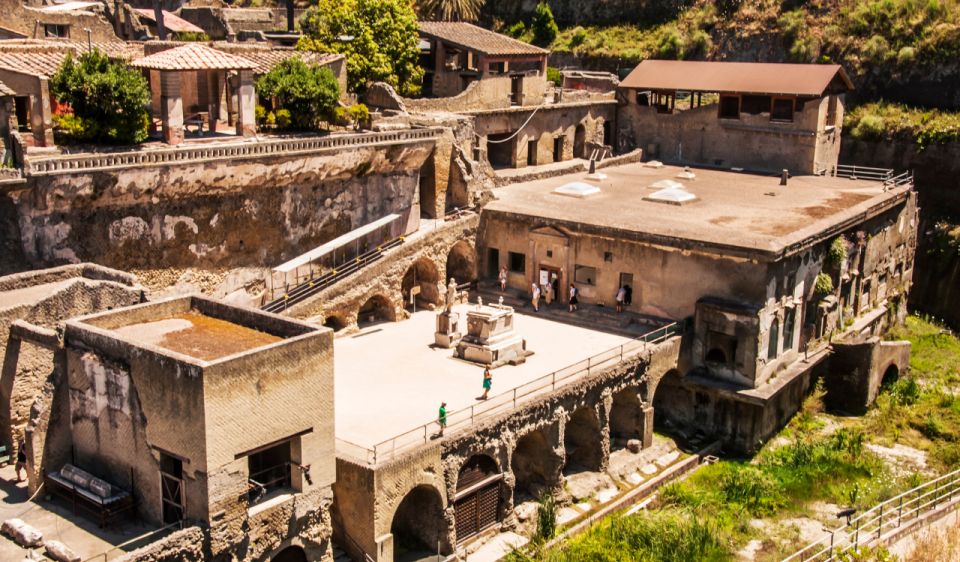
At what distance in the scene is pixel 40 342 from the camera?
27.9 meters

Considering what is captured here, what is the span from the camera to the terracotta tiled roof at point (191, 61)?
124 feet

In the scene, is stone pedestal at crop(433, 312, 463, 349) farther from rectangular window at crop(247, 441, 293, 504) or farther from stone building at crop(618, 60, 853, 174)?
stone building at crop(618, 60, 853, 174)

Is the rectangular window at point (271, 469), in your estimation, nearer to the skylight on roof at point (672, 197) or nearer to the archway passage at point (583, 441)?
the archway passage at point (583, 441)

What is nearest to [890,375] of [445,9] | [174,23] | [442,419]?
[442,419]

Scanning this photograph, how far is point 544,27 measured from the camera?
8150 cm

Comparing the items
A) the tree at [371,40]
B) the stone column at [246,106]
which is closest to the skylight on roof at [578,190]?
the tree at [371,40]

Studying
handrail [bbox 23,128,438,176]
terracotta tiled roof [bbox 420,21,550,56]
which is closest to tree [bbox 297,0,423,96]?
terracotta tiled roof [bbox 420,21,550,56]

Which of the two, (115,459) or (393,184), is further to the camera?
(393,184)

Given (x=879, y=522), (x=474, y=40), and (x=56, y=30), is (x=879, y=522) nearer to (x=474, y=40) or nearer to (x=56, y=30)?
(x=474, y=40)

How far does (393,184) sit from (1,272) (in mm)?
16285

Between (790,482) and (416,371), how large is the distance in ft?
43.7

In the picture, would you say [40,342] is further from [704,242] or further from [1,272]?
[704,242]

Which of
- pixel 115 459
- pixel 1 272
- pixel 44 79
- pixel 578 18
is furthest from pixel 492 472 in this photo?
pixel 578 18

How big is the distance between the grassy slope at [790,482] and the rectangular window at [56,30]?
39.9 metres
